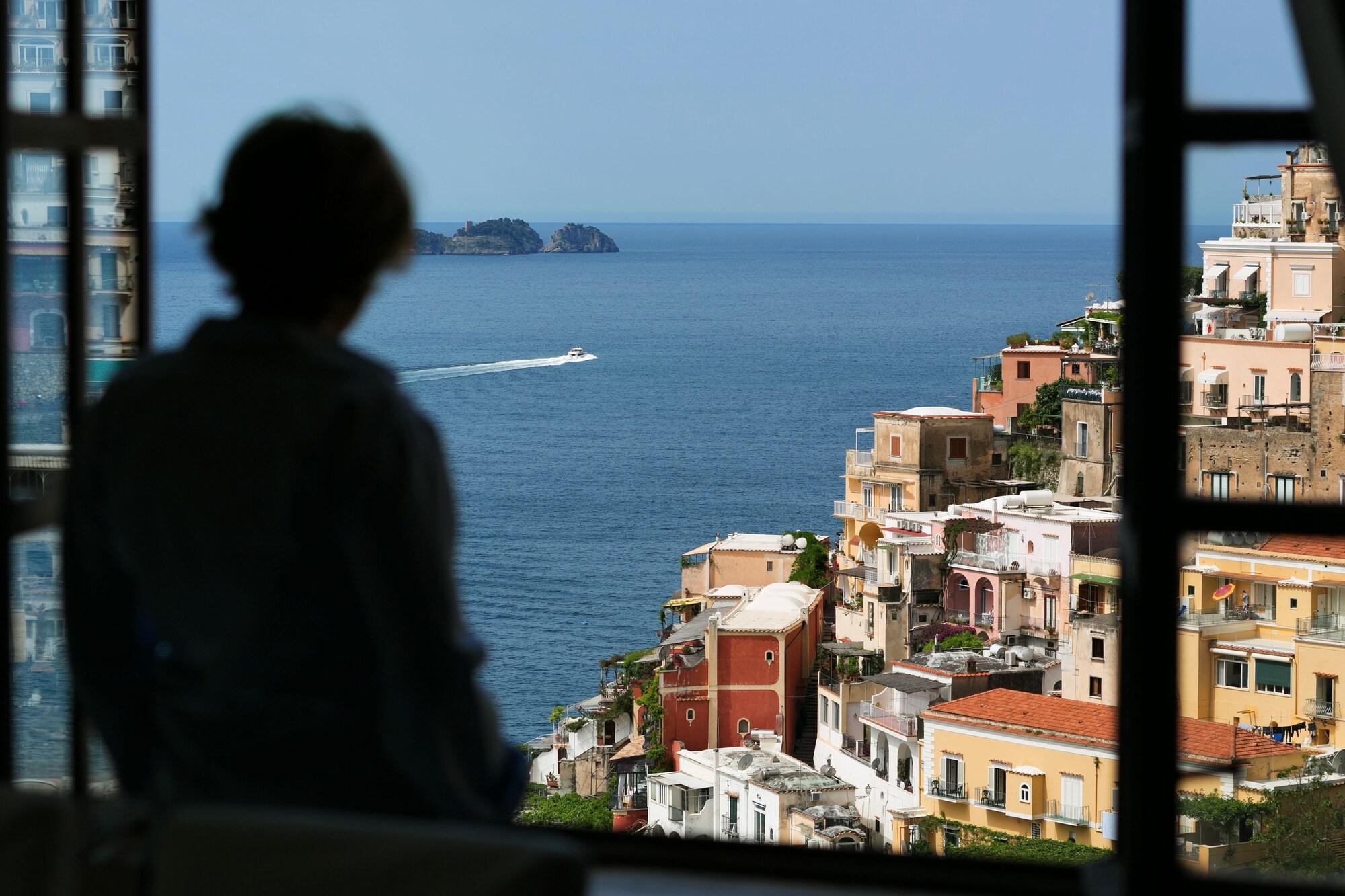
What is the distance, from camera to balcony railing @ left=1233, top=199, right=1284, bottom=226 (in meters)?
12.6

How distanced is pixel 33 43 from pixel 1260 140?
A: 75 cm

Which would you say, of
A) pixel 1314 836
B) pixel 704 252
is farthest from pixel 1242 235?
pixel 704 252

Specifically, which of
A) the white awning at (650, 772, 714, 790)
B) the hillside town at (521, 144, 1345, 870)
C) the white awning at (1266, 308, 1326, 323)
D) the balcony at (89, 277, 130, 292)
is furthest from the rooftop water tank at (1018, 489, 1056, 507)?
the balcony at (89, 277, 130, 292)

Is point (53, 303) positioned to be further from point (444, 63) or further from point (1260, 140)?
point (444, 63)

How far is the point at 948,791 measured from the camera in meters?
15.6

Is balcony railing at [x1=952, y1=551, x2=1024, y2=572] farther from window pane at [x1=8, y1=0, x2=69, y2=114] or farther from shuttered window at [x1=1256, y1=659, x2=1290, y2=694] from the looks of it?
window pane at [x1=8, y1=0, x2=69, y2=114]

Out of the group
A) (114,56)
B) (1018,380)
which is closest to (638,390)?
(1018,380)

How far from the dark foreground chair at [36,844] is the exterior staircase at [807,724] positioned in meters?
19.0

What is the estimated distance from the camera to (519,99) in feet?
144

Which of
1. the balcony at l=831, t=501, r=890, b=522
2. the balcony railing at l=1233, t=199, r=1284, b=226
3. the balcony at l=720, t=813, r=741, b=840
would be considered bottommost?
the balcony at l=720, t=813, r=741, b=840

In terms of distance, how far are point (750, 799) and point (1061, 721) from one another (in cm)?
337

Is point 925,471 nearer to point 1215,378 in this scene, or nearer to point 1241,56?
point 1215,378

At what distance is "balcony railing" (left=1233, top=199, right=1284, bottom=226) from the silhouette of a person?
12.4 metres

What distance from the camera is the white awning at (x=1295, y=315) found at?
10.5 m
